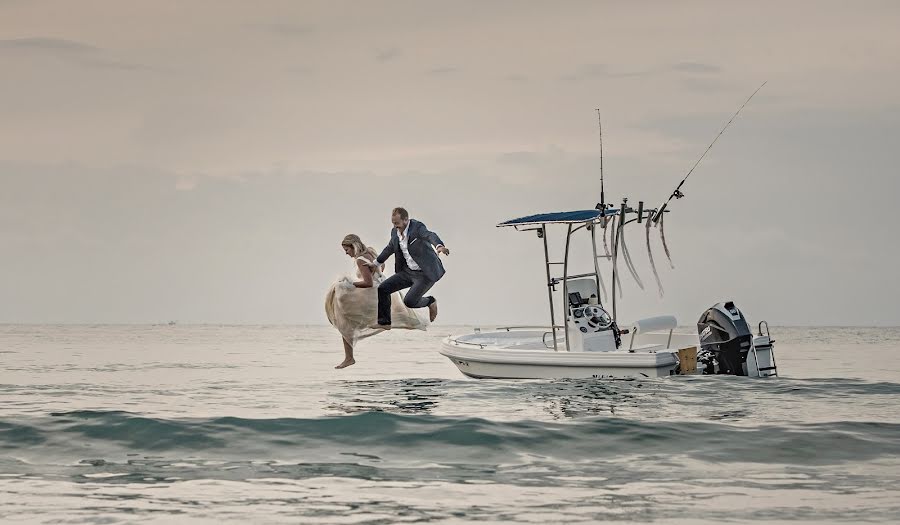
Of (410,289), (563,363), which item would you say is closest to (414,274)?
(410,289)

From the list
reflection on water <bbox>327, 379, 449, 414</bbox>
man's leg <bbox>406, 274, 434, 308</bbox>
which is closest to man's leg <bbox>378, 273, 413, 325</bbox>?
man's leg <bbox>406, 274, 434, 308</bbox>

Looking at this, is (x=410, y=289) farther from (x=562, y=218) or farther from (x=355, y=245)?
(x=562, y=218)

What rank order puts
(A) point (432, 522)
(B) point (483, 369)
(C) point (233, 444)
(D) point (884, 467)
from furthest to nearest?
(B) point (483, 369) → (C) point (233, 444) → (D) point (884, 467) → (A) point (432, 522)

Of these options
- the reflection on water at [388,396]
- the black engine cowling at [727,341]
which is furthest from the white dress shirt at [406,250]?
the black engine cowling at [727,341]

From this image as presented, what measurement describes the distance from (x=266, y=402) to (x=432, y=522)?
978 cm

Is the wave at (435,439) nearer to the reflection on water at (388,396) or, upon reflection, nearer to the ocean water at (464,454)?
the ocean water at (464,454)

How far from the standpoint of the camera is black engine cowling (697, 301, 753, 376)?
64.8 ft

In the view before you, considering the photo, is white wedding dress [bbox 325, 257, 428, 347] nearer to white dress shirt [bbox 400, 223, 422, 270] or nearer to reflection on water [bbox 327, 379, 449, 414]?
white dress shirt [bbox 400, 223, 422, 270]

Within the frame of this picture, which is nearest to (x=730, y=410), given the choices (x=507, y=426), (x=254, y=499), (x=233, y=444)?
(x=507, y=426)

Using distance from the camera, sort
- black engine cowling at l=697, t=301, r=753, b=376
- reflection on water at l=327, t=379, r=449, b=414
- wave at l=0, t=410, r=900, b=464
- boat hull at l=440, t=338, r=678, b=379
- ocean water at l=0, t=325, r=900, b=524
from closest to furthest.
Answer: ocean water at l=0, t=325, r=900, b=524 → wave at l=0, t=410, r=900, b=464 → reflection on water at l=327, t=379, r=449, b=414 → boat hull at l=440, t=338, r=678, b=379 → black engine cowling at l=697, t=301, r=753, b=376

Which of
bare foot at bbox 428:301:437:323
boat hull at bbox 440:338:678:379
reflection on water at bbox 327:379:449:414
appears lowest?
reflection on water at bbox 327:379:449:414

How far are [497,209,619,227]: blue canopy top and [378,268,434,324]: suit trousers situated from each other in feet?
8.01

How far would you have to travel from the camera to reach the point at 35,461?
42.0 ft

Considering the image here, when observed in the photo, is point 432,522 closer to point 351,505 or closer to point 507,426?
point 351,505
